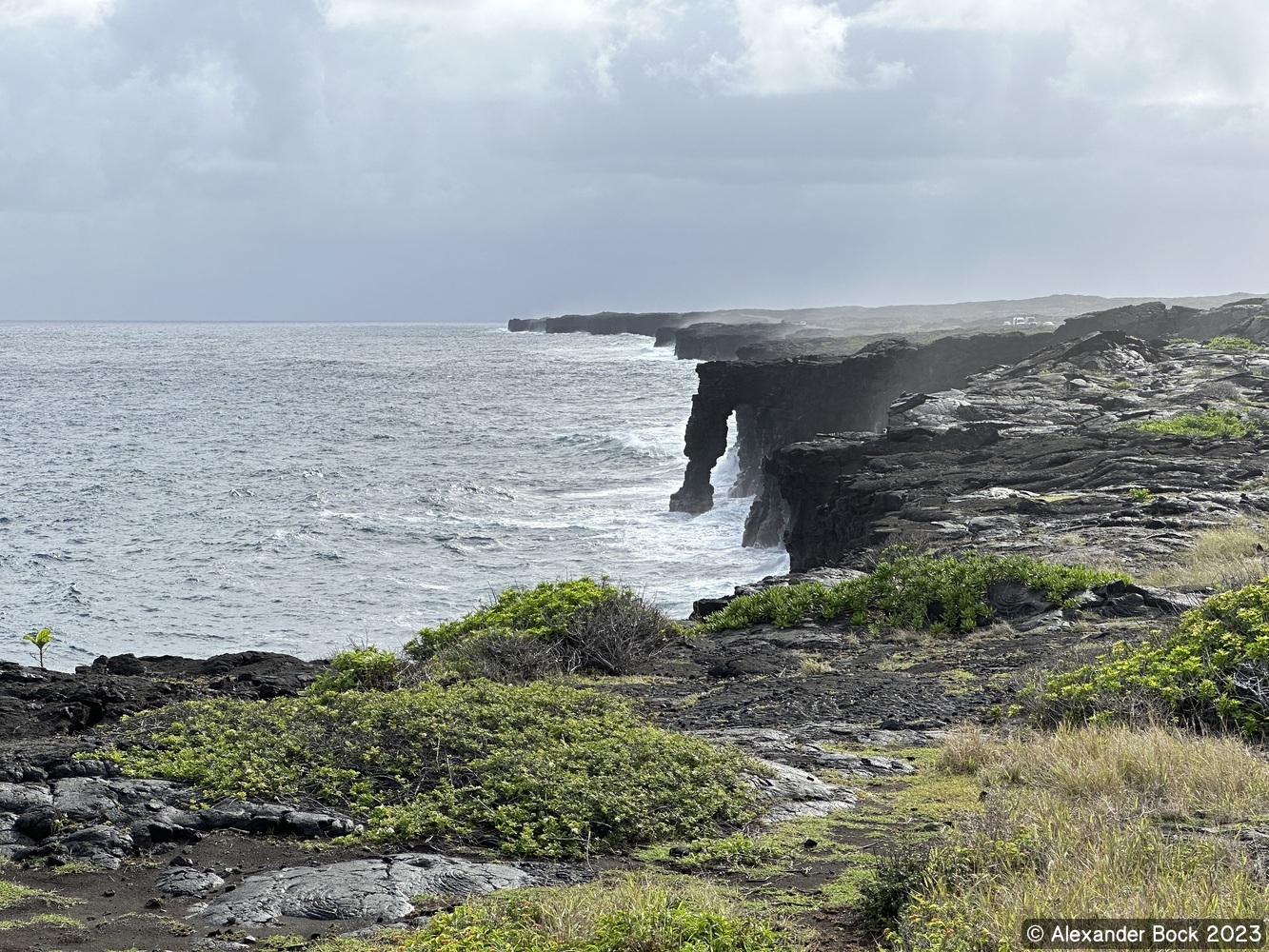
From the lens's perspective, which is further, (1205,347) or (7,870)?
(1205,347)

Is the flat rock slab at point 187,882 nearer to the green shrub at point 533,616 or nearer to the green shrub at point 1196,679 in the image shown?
the green shrub at point 1196,679

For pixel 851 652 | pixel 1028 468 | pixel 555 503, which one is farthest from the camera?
pixel 555 503

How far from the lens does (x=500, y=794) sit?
6.32 metres

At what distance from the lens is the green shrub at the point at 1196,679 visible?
7.13 m

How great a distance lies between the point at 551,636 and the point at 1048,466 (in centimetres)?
1341

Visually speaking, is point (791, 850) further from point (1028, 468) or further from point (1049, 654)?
point (1028, 468)

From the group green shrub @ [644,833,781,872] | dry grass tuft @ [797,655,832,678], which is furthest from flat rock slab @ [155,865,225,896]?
dry grass tuft @ [797,655,832,678]

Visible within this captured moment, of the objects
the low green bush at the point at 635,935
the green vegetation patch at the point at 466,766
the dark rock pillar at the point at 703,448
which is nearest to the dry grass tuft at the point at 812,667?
the green vegetation patch at the point at 466,766

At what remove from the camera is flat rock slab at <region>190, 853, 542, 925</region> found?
4.94 meters

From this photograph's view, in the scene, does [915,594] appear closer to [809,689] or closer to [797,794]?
[809,689]

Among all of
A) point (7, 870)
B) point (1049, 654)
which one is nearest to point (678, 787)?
point (7, 870)

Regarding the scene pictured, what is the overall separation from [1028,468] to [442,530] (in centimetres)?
2474

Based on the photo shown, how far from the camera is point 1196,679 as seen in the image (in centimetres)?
743
